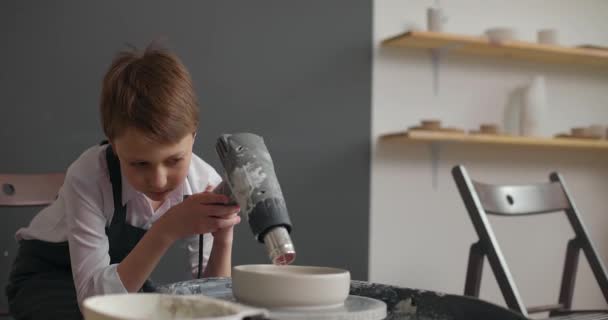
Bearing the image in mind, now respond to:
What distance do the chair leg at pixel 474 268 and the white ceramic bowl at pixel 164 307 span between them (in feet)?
3.95

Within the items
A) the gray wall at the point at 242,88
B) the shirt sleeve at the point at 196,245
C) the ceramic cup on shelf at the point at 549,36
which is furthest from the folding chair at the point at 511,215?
the ceramic cup on shelf at the point at 549,36

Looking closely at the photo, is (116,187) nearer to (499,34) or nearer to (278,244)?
(278,244)

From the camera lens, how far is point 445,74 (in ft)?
9.45

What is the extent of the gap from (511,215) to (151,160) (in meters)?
1.03

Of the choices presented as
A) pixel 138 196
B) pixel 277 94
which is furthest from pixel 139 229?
pixel 277 94

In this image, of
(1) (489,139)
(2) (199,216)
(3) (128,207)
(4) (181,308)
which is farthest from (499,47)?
(4) (181,308)

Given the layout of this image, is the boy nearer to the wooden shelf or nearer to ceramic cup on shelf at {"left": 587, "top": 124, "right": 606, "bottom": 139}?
the wooden shelf

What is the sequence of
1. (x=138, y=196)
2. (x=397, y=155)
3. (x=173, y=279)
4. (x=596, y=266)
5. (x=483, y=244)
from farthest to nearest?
(x=397, y=155) < (x=173, y=279) < (x=596, y=266) < (x=483, y=244) < (x=138, y=196)

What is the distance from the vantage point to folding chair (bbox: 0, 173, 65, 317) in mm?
1720

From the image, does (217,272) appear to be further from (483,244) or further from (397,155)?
(397,155)

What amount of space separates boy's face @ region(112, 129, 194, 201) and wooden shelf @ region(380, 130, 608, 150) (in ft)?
5.14

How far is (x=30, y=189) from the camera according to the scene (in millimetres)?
1735

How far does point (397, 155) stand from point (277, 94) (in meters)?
0.57

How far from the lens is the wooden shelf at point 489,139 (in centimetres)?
260
